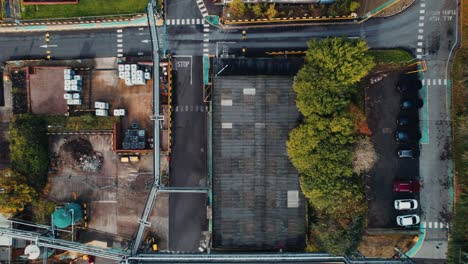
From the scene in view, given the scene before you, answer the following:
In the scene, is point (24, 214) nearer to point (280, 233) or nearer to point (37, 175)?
point (37, 175)

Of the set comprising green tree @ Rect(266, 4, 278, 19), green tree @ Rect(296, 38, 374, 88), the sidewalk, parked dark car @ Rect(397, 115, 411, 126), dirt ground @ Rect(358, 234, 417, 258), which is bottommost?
dirt ground @ Rect(358, 234, 417, 258)

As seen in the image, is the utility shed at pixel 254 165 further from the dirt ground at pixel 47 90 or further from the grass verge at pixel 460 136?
the dirt ground at pixel 47 90

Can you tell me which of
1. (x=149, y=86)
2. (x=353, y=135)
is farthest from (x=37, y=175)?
(x=353, y=135)

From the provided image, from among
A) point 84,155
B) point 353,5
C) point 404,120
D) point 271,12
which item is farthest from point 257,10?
point 84,155

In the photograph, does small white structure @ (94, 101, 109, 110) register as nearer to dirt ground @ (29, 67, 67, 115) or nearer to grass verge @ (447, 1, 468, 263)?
dirt ground @ (29, 67, 67, 115)

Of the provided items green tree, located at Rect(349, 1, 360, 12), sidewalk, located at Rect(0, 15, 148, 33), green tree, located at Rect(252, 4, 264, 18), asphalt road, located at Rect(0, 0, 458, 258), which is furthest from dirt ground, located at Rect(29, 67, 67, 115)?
green tree, located at Rect(349, 1, 360, 12)
